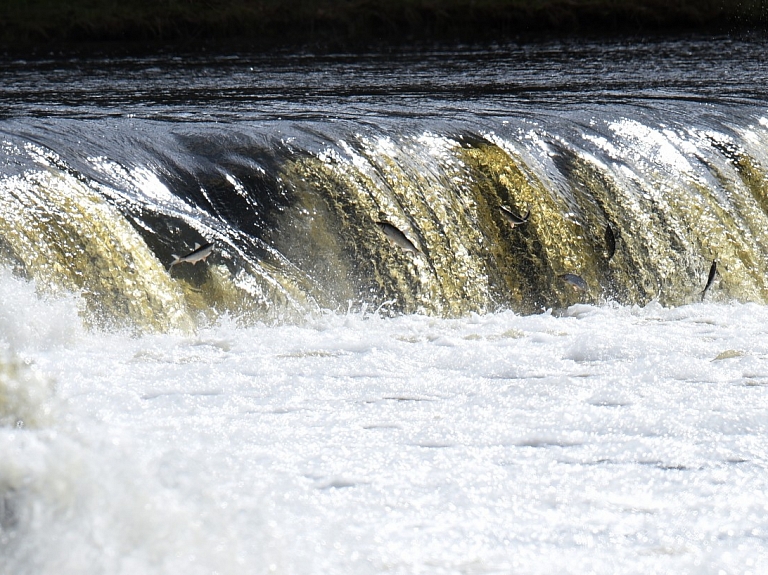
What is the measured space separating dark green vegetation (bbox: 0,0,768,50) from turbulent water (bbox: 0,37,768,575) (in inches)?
→ 435

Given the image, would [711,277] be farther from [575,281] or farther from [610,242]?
[575,281]

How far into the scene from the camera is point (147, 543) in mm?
3238

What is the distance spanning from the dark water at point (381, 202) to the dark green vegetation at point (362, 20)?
11.7 meters

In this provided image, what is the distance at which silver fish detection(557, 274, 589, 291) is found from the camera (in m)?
7.57

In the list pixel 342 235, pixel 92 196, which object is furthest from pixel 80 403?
pixel 342 235

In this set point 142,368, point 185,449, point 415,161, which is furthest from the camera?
point 415,161

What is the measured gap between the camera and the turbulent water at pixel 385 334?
354 centimetres

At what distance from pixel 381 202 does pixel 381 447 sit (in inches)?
130

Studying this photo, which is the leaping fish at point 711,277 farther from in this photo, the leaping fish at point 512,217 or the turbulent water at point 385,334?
the leaping fish at point 512,217

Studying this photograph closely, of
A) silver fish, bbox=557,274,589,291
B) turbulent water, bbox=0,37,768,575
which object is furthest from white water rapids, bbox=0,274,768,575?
silver fish, bbox=557,274,589,291

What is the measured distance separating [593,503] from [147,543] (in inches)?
66.1

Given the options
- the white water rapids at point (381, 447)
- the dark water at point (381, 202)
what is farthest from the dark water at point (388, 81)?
the white water rapids at point (381, 447)

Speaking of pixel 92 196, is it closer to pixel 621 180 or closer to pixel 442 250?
pixel 442 250

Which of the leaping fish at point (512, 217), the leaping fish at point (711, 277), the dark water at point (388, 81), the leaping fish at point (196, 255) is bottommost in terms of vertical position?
the leaping fish at point (711, 277)
